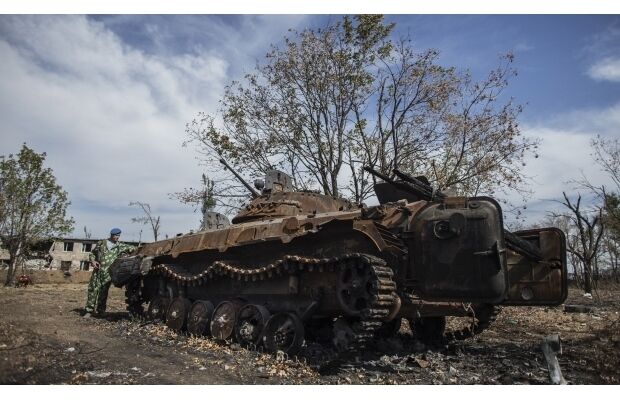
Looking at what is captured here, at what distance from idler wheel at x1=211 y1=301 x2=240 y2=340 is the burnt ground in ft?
0.82

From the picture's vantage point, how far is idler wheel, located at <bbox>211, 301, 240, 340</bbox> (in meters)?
9.13

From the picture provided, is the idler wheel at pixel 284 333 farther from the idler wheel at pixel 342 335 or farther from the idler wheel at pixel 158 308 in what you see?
the idler wheel at pixel 158 308

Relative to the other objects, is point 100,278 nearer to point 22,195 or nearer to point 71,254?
point 22,195

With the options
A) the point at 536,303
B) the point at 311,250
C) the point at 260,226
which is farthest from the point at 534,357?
the point at 260,226

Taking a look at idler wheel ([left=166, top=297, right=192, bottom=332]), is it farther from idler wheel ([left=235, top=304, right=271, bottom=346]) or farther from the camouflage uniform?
the camouflage uniform

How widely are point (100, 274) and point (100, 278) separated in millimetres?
105

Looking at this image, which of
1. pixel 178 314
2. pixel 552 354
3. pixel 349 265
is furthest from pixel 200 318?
pixel 552 354

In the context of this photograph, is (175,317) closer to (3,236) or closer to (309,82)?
(309,82)

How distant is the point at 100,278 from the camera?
505 inches

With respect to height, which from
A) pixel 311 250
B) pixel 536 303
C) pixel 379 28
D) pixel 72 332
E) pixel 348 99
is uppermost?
pixel 379 28

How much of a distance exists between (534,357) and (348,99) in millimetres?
11053

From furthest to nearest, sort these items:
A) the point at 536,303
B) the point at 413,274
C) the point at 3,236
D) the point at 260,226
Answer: the point at 3,236, the point at 260,226, the point at 536,303, the point at 413,274

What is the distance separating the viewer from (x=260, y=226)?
9.19 meters

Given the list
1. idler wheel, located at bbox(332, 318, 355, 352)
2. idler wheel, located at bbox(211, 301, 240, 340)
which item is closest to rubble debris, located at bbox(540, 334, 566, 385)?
idler wheel, located at bbox(332, 318, 355, 352)
